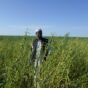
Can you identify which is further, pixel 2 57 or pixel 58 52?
pixel 2 57

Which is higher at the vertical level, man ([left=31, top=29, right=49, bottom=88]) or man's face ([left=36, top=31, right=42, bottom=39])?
man's face ([left=36, top=31, right=42, bottom=39])

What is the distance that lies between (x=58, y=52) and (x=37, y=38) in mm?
967

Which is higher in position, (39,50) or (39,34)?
(39,34)

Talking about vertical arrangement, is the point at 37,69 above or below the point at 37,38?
below

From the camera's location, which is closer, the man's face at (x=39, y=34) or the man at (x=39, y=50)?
the man at (x=39, y=50)

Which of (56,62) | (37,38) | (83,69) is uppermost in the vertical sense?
(37,38)

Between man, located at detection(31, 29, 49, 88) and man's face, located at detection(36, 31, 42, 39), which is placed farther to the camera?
man's face, located at detection(36, 31, 42, 39)

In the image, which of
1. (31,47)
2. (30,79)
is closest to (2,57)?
(31,47)

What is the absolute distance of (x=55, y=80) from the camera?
6168 millimetres

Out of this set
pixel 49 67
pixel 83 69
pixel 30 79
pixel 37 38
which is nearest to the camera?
pixel 49 67

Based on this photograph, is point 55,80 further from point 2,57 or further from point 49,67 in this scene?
point 2,57

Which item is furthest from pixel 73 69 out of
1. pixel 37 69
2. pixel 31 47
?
pixel 37 69

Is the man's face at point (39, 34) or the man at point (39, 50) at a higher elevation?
the man's face at point (39, 34)

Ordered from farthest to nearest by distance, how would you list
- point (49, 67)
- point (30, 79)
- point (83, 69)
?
point (83, 69)
point (30, 79)
point (49, 67)
